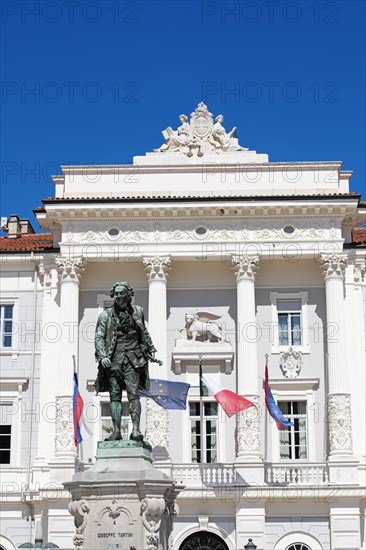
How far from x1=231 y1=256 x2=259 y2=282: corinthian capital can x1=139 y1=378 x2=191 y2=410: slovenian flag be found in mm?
4963

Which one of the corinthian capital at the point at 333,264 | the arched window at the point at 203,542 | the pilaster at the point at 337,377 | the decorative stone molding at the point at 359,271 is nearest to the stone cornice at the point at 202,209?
the corinthian capital at the point at 333,264

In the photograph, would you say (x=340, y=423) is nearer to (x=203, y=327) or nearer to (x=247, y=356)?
(x=247, y=356)

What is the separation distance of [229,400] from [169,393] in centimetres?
197

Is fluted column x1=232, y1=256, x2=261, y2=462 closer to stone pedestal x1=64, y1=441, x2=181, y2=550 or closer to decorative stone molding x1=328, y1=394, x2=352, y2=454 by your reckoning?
decorative stone molding x1=328, y1=394, x2=352, y2=454

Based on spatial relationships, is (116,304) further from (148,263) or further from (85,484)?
(148,263)

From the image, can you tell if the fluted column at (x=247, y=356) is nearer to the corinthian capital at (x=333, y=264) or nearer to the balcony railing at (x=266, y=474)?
the balcony railing at (x=266, y=474)

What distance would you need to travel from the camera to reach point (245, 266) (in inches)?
1404

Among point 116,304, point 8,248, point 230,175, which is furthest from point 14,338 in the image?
point 116,304

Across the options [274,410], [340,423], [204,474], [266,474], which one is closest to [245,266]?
[274,410]

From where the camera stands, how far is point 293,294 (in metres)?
36.6

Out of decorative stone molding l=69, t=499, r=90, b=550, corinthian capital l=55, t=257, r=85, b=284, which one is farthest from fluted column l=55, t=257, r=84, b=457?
decorative stone molding l=69, t=499, r=90, b=550

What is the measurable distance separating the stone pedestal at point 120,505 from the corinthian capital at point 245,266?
2171 cm

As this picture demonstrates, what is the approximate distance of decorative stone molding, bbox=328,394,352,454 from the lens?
33.9 m

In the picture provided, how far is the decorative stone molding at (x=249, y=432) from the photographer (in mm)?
34031
